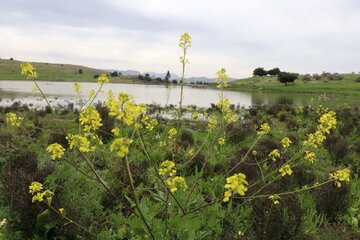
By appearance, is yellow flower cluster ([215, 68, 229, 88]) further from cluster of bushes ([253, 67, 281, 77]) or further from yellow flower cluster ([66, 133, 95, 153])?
cluster of bushes ([253, 67, 281, 77])

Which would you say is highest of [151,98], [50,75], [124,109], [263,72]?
[263,72]

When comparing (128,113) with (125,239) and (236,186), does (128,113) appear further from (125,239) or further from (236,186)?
(125,239)

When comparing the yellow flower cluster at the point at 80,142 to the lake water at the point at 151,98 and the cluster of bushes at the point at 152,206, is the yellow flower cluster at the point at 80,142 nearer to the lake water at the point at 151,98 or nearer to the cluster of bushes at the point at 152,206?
the cluster of bushes at the point at 152,206

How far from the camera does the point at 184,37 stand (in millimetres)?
3270

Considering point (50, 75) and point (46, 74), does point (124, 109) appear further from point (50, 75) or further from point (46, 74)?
point (46, 74)

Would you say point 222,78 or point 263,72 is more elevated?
point 263,72

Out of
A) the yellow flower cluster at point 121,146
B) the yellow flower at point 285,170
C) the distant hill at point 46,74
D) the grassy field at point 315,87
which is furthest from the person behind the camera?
the distant hill at point 46,74

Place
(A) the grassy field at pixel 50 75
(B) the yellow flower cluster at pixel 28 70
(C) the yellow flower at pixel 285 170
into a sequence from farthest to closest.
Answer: (A) the grassy field at pixel 50 75 → (C) the yellow flower at pixel 285 170 → (B) the yellow flower cluster at pixel 28 70

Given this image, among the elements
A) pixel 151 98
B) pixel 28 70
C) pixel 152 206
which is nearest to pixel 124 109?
pixel 28 70

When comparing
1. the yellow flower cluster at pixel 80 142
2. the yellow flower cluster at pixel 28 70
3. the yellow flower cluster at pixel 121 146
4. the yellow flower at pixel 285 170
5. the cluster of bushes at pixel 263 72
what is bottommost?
the yellow flower at pixel 285 170

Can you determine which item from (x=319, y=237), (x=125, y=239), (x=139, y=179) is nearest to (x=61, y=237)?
(x=125, y=239)

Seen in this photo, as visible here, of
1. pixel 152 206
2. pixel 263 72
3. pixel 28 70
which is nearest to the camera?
pixel 28 70

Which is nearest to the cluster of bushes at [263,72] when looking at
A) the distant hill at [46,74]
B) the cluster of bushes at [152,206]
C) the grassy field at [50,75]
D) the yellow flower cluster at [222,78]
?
the grassy field at [50,75]

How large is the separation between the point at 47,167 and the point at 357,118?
11540 millimetres
